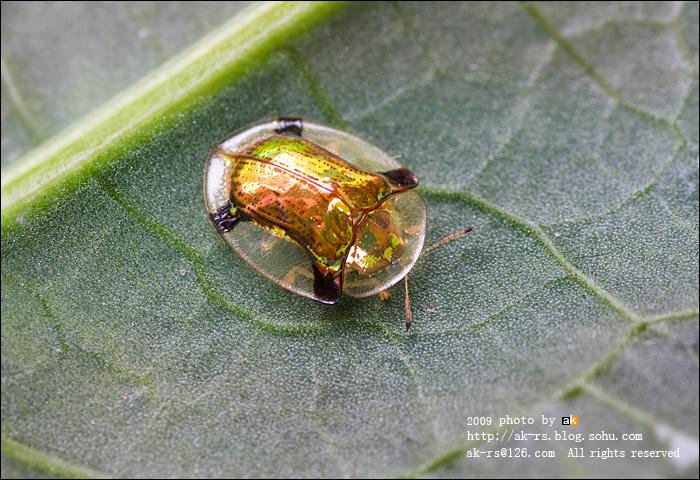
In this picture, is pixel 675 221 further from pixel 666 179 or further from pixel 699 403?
pixel 699 403

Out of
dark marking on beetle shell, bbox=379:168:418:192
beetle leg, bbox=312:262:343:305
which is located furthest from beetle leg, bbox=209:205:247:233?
dark marking on beetle shell, bbox=379:168:418:192

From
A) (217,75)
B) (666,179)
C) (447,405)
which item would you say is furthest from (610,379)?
(217,75)

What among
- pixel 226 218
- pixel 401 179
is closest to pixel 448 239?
pixel 401 179

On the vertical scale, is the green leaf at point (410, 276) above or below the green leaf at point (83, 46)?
below

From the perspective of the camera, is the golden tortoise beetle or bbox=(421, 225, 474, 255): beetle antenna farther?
bbox=(421, 225, 474, 255): beetle antenna

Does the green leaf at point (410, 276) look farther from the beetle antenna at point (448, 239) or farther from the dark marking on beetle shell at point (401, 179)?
the dark marking on beetle shell at point (401, 179)

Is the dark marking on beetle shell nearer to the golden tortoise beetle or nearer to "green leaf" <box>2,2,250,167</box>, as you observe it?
the golden tortoise beetle

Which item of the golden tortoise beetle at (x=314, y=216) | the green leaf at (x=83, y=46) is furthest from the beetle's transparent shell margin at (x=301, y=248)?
the green leaf at (x=83, y=46)
